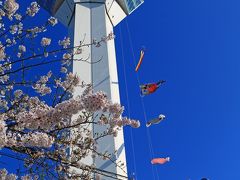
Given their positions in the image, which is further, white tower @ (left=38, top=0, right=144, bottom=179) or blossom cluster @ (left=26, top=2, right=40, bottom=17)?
white tower @ (left=38, top=0, right=144, bottom=179)

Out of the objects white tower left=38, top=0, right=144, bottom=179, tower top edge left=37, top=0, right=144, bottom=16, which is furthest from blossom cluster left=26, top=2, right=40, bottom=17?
tower top edge left=37, top=0, right=144, bottom=16

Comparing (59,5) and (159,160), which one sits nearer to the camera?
(159,160)

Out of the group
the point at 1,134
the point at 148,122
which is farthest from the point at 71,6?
the point at 1,134

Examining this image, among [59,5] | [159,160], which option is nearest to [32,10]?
[159,160]

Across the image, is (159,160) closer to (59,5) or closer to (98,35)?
(98,35)

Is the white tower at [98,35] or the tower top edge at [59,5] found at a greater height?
the tower top edge at [59,5]

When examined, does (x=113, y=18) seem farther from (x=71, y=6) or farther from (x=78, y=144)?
(x=78, y=144)

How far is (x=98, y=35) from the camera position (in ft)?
72.5

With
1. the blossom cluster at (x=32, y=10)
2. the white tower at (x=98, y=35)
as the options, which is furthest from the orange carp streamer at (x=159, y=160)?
the blossom cluster at (x=32, y=10)

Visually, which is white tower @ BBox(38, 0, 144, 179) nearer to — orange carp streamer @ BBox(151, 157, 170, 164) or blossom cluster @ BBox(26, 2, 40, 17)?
orange carp streamer @ BBox(151, 157, 170, 164)

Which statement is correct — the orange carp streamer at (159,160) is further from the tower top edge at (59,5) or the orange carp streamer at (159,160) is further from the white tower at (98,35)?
the tower top edge at (59,5)

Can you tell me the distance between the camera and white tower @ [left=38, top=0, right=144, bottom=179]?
683 inches

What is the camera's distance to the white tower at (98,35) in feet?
57.0

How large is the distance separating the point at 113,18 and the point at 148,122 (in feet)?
33.6
